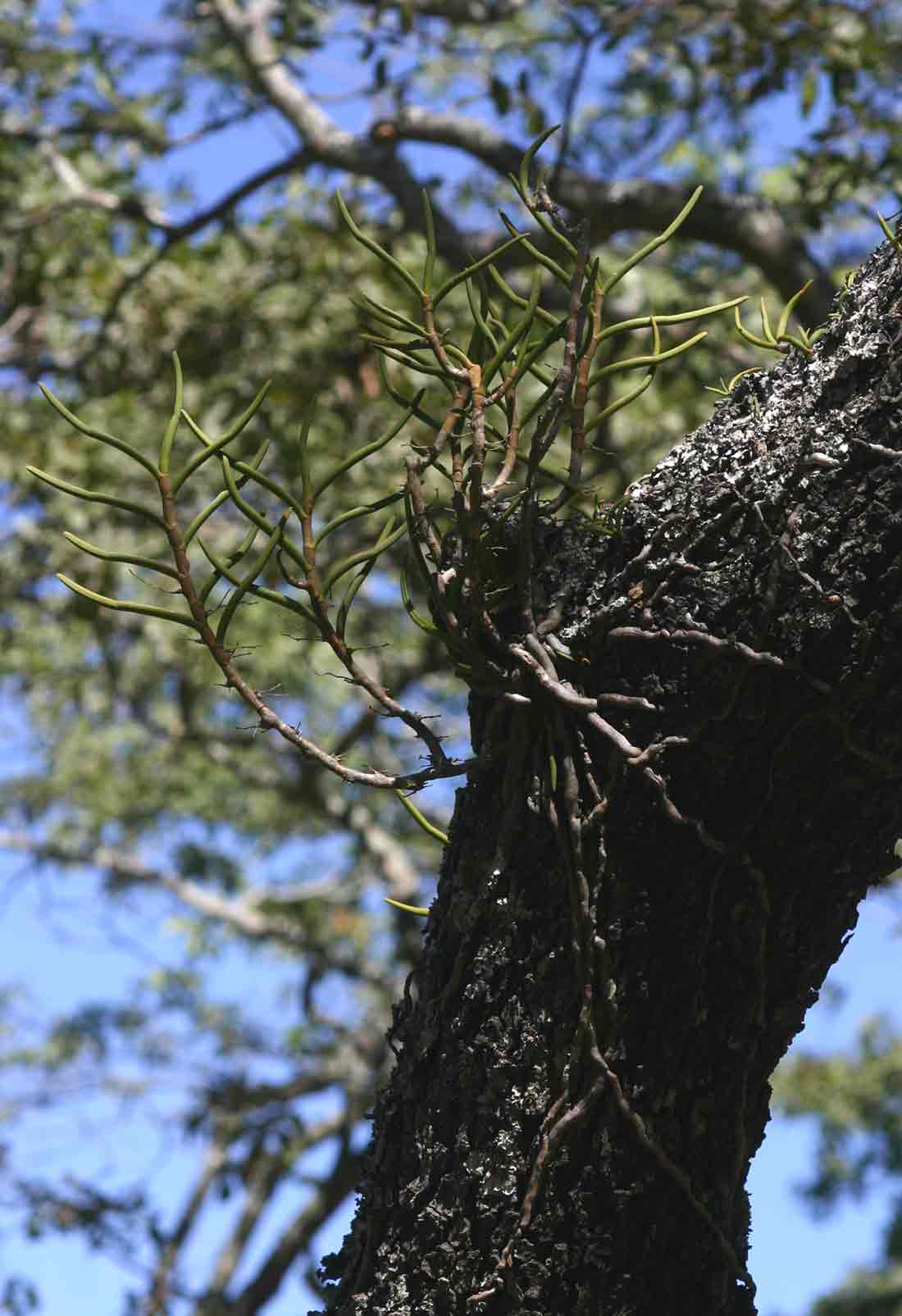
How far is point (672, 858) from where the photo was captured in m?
1.06

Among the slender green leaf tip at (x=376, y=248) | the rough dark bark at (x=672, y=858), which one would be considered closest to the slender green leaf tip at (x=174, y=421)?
the slender green leaf tip at (x=376, y=248)

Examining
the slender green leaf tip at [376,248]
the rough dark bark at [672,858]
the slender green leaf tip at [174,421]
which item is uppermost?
the slender green leaf tip at [376,248]

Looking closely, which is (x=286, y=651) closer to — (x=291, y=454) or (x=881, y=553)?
(x=291, y=454)

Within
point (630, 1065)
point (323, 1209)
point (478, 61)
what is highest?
point (478, 61)

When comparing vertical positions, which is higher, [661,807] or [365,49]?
[365,49]

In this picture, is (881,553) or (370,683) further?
(370,683)

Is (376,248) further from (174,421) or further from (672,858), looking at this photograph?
(672,858)

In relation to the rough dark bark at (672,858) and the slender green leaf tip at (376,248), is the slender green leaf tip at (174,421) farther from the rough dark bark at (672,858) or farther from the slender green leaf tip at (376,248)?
the rough dark bark at (672,858)

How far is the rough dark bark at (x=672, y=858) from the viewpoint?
101 cm

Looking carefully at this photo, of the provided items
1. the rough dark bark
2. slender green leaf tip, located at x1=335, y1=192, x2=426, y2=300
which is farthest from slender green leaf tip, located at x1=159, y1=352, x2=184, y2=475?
the rough dark bark

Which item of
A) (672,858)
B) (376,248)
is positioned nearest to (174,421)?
(376,248)

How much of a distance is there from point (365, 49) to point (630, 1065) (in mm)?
3135

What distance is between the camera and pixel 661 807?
1040mm

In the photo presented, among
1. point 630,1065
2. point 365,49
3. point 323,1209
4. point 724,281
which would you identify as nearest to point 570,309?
point 630,1065
